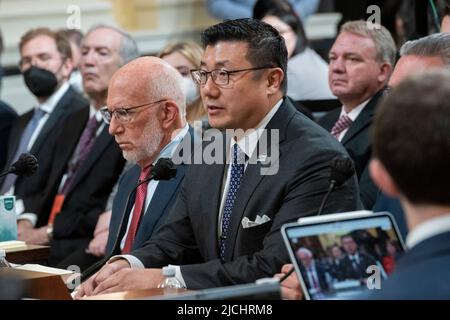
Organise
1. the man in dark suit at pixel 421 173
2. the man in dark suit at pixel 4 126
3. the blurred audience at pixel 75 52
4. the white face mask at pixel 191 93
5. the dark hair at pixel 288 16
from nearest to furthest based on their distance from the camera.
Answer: the man in dark suit at pixel 421 173 < the white face mask at pixel 191 93 < the dark hair at pixel 288 16 < the man in dark suit at pixel 4 126 < the blurred audience at pixel 75 52

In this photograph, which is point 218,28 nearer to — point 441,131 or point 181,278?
point 181,278

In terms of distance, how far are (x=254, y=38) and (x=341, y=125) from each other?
1.09 metres

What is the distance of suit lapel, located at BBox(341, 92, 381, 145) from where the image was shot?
13.9ft

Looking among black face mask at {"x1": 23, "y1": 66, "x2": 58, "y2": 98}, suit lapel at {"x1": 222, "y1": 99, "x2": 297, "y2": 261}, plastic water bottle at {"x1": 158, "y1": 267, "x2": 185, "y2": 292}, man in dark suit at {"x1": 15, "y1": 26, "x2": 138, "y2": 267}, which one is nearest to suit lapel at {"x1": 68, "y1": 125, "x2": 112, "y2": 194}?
man in dark suit at {"x1": 15, "y1": 26, "x2": 138, "y2": 267}

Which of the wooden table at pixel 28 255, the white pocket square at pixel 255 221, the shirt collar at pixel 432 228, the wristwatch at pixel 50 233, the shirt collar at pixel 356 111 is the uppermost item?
the shirt collar at pixel 432 228

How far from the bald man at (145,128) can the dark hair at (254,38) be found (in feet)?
1.57

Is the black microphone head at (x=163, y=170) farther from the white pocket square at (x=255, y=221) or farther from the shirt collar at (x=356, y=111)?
the shirt collar at (x=356, y=111)

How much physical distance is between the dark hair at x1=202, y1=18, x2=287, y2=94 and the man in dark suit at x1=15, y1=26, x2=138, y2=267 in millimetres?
1592

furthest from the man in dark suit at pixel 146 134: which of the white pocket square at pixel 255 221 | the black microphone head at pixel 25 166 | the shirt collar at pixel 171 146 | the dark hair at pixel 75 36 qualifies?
the dark hair at pixel 75 36

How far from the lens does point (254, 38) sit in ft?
11.1

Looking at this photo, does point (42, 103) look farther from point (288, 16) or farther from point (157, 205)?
point (157, 205)

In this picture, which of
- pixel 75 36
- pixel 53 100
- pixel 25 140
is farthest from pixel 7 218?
pixel 75 36

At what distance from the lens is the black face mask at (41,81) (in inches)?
223

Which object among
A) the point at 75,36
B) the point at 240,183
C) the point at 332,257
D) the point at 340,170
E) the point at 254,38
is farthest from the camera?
the point at 75,36
